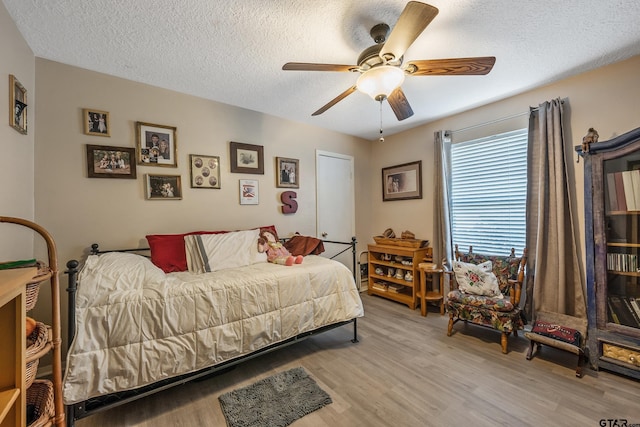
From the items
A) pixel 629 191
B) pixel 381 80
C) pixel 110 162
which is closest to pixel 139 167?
pixel 110 162

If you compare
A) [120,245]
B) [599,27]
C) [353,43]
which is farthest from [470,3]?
[120,245]

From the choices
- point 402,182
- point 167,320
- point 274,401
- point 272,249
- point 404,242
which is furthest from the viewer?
point 402,182

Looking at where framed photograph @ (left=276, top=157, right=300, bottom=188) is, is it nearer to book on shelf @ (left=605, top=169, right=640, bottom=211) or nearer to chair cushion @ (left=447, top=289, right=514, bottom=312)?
chair cushion @ (left=447, top=289, right=514, bottom=312)

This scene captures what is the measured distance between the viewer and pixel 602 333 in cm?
186

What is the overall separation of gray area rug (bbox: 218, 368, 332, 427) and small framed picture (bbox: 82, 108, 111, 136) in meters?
2.27

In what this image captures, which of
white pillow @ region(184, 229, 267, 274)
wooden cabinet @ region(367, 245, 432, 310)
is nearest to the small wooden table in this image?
wooden cabinet @ region(367, 245, 432, 310)

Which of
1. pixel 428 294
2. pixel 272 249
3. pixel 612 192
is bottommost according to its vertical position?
pixel 428 294

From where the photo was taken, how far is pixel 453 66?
1526 mm

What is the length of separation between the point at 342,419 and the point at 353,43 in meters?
2.42

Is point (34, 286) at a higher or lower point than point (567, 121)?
lower

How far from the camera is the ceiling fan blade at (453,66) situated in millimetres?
1452

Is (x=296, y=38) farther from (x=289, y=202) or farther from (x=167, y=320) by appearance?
(x=167, y=320)

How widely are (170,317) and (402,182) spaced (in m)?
3.19

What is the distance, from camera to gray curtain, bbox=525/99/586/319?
222 cm
